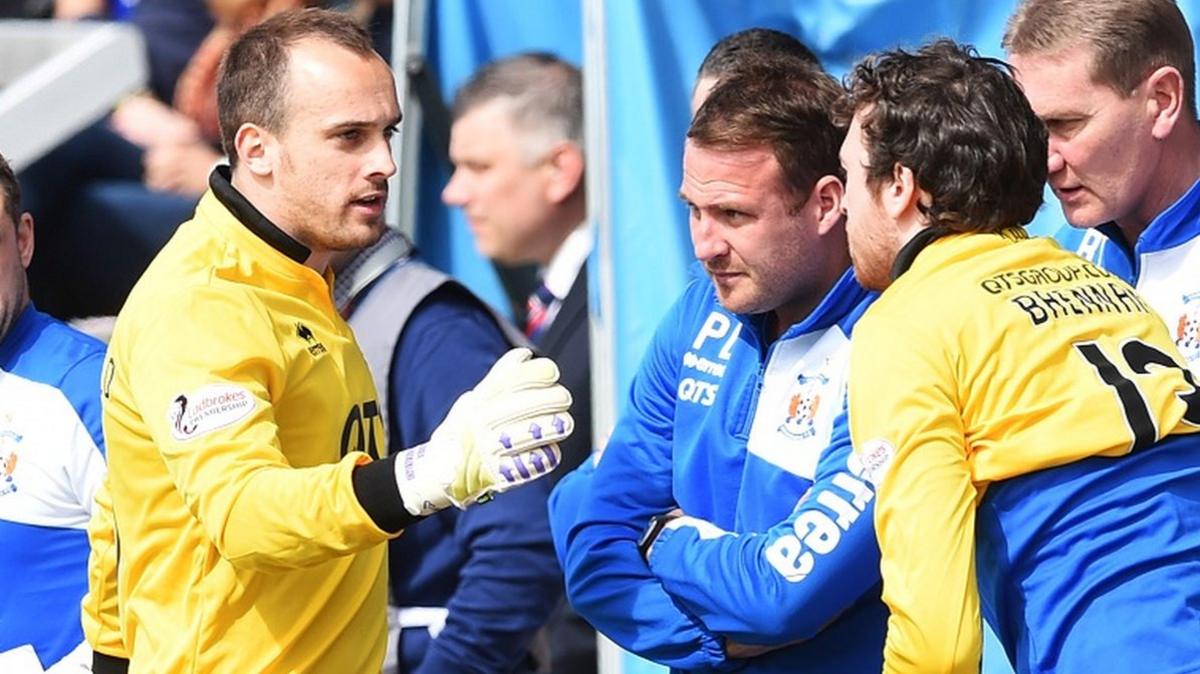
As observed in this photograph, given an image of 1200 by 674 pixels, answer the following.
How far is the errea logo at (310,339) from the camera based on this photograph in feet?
10.8

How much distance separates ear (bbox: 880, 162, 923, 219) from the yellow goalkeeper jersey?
0.87 m

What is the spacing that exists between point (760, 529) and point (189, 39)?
477 cm

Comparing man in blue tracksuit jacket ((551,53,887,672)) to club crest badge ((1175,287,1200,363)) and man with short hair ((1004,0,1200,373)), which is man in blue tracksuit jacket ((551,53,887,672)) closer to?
man with short hair ((1004,0,1200,373))

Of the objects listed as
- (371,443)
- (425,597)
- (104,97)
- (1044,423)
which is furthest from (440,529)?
(104,97)

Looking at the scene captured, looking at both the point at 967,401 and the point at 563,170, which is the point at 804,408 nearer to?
the point at 967,401

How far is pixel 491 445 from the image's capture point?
2.93 m

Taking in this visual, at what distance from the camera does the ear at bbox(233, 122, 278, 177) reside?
3.41 metres

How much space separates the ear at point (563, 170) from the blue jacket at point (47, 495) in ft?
6.76

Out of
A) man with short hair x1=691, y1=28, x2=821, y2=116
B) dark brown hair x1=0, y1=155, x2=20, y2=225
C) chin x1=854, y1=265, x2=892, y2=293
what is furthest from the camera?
man with short hair x1=691, y1=28, x2=821, y2=116

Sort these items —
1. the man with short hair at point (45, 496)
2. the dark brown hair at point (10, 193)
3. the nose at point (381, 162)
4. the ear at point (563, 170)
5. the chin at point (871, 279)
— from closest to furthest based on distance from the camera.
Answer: the chin at point (871, 279), the nose at point (381, 162), the man with short hair at point (45, 496), the dark brown hair at point (10, 193), the ear at point (563, 170)

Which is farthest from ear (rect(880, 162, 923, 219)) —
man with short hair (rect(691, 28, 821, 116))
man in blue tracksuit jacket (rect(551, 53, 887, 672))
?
man with short hair (rect(691, 28, 821, 116))

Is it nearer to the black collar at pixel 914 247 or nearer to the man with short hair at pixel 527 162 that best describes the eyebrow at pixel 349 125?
the black collar at pixel 914 247

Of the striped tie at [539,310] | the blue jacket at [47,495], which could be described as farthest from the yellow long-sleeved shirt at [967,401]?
the striped tie at [539,310]

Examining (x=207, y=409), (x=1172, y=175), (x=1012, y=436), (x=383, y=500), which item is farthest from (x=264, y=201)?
(x=1172, y=175)
